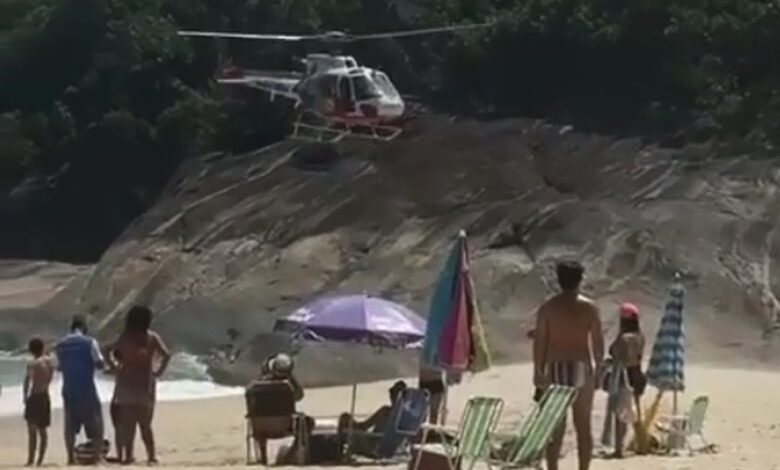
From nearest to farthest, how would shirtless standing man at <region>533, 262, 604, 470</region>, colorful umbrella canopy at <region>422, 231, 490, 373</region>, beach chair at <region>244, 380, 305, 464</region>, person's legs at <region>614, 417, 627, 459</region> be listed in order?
shirtless standing man at <region>533, 262, 604, 470</region> → colorful umbrella canopy at <region>422, 231, 490, 373</region> → person's legs at <region>614, 417, 627, 459</region> → beach chair at <region>244, 380, 305, 464</region>

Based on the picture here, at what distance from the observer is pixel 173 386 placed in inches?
1278

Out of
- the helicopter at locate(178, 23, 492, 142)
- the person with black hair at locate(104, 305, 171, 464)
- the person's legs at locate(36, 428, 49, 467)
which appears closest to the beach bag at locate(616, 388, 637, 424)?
the person with black hair at locate(104, 305, 171, 464)

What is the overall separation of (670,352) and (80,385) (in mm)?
5204

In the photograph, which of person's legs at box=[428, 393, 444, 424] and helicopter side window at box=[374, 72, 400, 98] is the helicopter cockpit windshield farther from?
person's legs at box=[428, 393, 444, 424]

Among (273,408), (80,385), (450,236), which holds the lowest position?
(273,408)

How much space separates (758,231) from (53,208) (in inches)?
1419

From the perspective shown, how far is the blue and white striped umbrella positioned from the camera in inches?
649

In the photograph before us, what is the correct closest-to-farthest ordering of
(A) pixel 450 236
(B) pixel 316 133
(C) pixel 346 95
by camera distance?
(C) pixel 346 95 → (A) pixel 450 236 → (B) pixel 316 133

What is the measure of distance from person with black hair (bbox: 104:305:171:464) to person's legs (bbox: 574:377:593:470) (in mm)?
4078

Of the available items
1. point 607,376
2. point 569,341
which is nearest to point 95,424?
point 607,376

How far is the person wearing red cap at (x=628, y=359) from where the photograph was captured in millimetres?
15633

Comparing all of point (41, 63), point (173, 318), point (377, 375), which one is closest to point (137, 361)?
point (377, 375)

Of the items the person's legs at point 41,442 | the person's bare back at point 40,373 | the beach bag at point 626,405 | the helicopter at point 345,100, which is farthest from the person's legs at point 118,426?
the helicopter at point 345,100

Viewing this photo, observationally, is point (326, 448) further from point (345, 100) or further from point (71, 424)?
point (345, 100)
